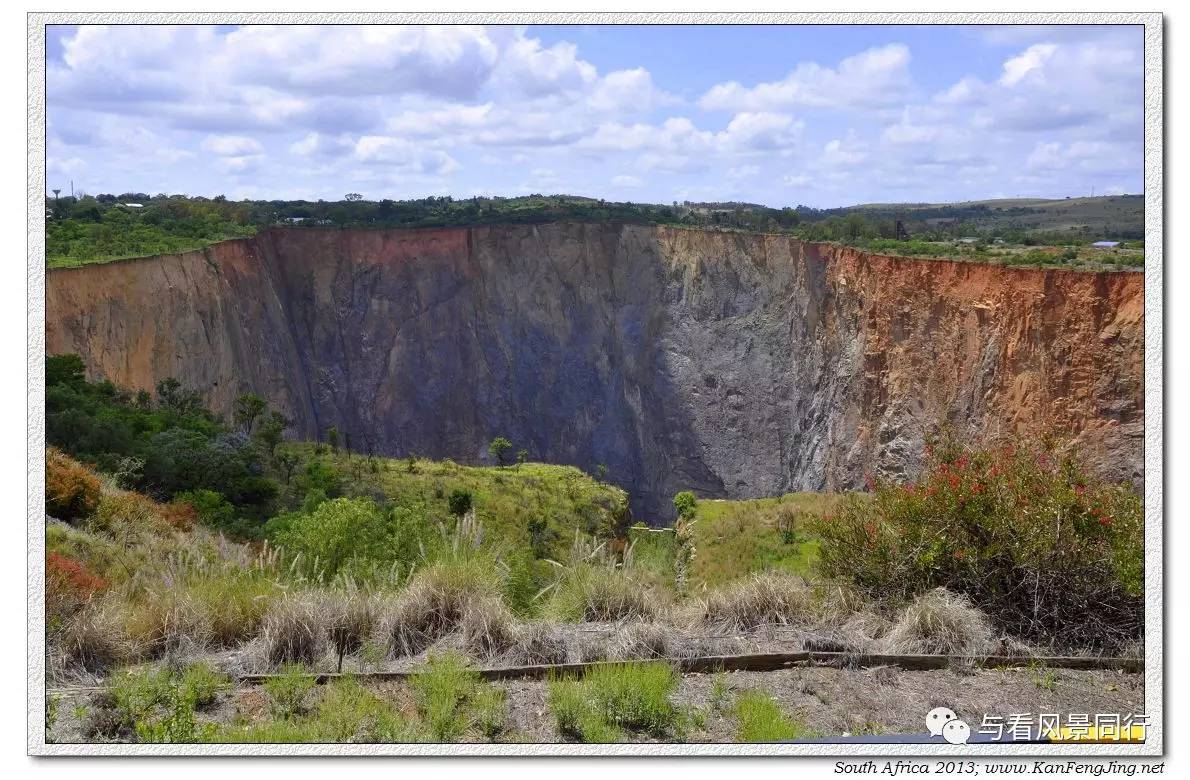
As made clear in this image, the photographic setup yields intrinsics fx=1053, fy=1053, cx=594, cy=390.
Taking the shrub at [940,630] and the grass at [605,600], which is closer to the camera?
the shrub at [940,630]

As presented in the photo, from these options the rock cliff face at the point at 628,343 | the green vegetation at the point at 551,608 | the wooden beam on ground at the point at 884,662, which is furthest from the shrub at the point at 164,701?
Result: the rock cliff face at the point at 628,343

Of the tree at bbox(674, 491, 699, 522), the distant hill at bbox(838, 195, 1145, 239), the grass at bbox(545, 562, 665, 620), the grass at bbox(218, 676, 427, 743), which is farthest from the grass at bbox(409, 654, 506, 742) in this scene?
the tree at bbox(674, 491, 699, 522)

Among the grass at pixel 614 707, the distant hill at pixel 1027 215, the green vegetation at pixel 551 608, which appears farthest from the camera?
the distant hill at pixel 1027 215

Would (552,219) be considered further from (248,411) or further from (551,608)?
(551,608)

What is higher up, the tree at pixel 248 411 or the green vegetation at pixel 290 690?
the tree at pixel 248 411

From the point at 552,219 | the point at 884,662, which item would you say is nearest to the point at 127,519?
the point at 884,662

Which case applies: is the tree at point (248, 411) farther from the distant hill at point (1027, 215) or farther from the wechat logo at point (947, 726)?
the wechat logo at point (947, 726)
